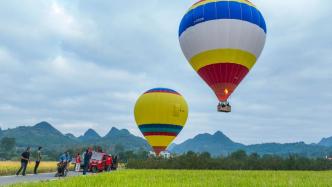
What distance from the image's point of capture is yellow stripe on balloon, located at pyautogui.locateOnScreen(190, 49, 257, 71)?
33969 millimetres

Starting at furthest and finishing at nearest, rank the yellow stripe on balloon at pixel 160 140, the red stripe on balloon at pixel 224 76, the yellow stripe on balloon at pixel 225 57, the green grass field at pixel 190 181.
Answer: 1. the yellow stripe on balloon at pixel 160 140
2. the red stripe on balloon at pixel 224 76
3. the yellow stripe on balloon at pixel 225 57
4. the green grass field at pixel 190 181

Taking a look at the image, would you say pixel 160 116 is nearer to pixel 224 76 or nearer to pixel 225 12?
pixel 224 76

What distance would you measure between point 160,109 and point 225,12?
25.6 metres

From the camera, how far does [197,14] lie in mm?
35062

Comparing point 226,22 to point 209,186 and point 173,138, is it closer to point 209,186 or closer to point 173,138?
point 209,186

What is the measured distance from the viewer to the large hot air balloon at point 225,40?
1330 inches

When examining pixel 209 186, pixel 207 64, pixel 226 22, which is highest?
pixel 226 22

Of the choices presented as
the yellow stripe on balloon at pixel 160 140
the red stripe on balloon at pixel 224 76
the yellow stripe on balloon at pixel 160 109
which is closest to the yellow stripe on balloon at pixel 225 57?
the red stripe on balloon at pixel 224 76

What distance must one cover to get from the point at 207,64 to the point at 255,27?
5246 millimetres

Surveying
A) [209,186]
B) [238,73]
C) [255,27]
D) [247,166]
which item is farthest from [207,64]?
[209,186]

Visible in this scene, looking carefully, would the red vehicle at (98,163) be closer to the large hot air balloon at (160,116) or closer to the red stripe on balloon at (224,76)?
the red stripe on balloon at (224,76)

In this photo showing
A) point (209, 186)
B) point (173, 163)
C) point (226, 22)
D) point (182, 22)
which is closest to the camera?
point (209, 186)

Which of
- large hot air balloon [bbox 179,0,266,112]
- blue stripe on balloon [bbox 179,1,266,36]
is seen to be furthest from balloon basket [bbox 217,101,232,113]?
blue stripe on balloon [bbox 179,1,266,36]

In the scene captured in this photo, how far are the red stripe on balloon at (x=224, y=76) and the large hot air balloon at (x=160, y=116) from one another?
21.8 metres
